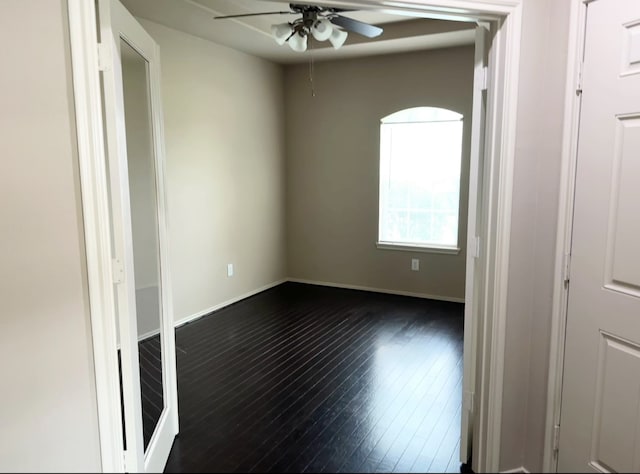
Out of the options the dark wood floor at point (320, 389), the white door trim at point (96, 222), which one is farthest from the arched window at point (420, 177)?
the white door trim at point (96, 222)

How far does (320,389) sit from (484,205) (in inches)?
64.7

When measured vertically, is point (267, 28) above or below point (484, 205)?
above

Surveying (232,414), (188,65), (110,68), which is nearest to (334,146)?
(188,65)

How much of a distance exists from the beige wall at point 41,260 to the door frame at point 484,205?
44 mm

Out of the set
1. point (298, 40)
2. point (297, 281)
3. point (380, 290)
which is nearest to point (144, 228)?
point (298, 40)

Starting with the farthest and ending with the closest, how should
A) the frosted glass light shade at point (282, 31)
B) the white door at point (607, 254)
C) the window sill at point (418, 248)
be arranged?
the window sill at point (418, 248)
the frosted glass light shade at point (282, 31)
the white door at point (607, 254)

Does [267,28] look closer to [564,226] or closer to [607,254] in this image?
[564,226]

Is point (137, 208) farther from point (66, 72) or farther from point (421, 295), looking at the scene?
point (421, 295)

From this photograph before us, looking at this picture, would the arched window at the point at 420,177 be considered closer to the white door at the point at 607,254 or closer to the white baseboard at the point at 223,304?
the white baseboard at the point at 223,304

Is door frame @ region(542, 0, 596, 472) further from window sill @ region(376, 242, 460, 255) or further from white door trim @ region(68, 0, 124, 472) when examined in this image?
window sill @ region(376, 242, 460, 255)

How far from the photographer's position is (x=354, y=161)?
513 centimetres

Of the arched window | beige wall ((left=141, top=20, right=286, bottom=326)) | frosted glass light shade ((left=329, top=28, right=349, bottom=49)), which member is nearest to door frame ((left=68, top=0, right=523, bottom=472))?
frosted glass light shade ((left=329, top=28, right=349, bottom=49))

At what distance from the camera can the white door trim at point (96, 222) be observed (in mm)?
1479

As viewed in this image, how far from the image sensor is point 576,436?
1786mm
